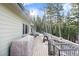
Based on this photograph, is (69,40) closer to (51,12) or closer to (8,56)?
(51,12)

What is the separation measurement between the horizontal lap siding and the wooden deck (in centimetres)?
39

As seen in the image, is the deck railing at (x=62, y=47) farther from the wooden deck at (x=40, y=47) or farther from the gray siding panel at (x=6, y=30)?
the gray siding panel at (x=6, y=30)

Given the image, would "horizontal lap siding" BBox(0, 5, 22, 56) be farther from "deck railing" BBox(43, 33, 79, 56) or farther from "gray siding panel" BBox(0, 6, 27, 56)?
"deck railing" BBox(43, 33, 79, 56)

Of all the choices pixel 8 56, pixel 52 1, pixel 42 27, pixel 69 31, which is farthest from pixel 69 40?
pixel 8 56

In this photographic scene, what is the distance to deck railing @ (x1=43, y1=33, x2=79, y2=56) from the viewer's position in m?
3.01

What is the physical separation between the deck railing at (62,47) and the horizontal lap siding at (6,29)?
26.2 inches

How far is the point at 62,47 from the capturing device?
10.0ft

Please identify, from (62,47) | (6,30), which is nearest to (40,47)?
(62,47)

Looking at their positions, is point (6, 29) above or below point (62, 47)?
above

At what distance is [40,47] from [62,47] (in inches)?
15.7

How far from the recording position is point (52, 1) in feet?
9.65

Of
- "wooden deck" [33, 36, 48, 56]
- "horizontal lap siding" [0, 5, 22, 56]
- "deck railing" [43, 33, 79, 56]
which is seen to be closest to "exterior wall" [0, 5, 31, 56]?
"horizontal lap siding" [0, 5, 22, 56]

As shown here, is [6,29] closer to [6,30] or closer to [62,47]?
[6,30]

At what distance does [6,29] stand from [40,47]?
69 centimetres
